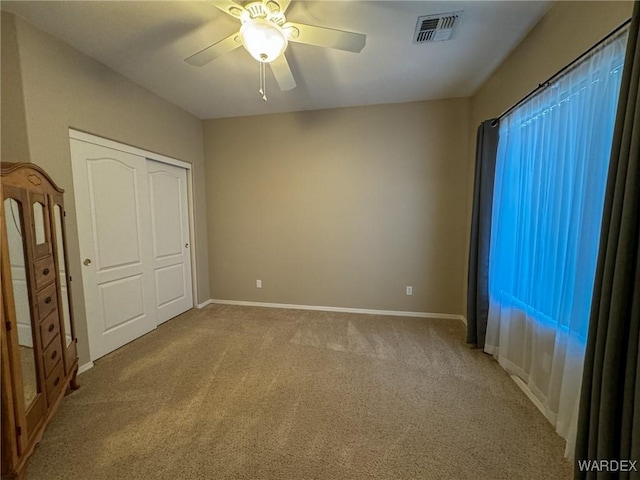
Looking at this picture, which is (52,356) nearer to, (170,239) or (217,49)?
(170,239)

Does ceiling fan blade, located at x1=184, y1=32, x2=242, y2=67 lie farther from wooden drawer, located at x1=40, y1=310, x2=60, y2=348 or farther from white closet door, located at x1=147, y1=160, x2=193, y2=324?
wooden drawer, located at x1=40, y1=310, x2=60, y2=348

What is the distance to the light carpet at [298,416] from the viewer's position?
1.43 m

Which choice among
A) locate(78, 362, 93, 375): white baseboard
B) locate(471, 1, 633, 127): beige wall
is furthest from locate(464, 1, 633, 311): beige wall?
locate(78, 362, 93, 375): white baseboard

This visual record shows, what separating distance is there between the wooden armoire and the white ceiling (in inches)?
47.8

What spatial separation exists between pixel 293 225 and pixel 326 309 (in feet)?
4.23

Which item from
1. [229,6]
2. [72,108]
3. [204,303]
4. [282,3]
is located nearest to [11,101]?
[72,108]

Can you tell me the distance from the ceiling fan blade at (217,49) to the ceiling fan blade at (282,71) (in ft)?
0.89

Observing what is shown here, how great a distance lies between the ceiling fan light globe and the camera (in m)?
1.46

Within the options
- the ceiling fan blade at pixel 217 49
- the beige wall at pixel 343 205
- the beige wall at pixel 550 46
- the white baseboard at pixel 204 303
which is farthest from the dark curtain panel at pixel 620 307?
the white baseboard at pixel 204 303

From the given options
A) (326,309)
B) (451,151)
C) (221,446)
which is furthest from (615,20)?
(326,309)

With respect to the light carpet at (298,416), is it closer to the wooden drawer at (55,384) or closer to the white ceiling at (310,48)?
the wooden drawer at (55,384)

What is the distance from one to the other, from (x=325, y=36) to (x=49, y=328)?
8.38ft

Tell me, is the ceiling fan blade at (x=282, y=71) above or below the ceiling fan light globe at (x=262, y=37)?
above

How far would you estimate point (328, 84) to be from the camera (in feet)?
9.27
